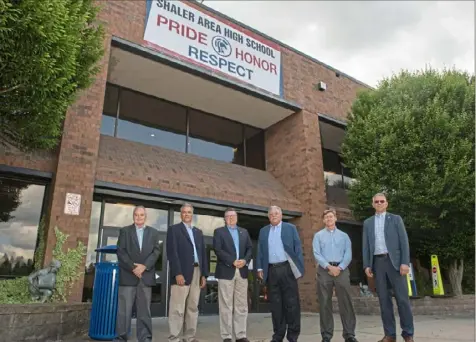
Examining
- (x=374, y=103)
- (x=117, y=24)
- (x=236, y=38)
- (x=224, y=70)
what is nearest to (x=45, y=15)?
(x=117, y=24)

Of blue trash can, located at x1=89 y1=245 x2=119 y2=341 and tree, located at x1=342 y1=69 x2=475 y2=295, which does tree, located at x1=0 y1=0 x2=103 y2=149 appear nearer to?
blue trash can, located at x1=89 y1=245 x2=119 y2=341

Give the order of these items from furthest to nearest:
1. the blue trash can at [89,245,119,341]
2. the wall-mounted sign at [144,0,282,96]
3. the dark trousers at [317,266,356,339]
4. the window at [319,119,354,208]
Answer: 1. the window at [319,119,354,208]
2. the wall-mounted sign at [144,0,282,96]
3. the blue trash can at [89,245,119,341]
4. the dark trousers at [317,266,356,339]

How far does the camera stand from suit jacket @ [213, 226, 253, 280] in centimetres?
518

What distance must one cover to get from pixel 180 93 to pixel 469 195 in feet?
27.1

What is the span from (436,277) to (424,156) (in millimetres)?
4343

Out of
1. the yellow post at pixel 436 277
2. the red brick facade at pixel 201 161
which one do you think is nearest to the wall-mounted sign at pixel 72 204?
the red brick facade at pixel 201 161

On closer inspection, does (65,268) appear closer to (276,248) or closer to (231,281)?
(231,281)

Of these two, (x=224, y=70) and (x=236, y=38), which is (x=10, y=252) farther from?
(x=236, y=38)

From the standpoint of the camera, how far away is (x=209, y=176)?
35.6ft

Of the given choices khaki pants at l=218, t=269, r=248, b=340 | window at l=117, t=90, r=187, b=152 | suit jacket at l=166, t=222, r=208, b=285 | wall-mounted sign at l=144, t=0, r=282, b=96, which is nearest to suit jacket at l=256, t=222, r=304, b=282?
khaki pants at l=218, t=269, r=248, b=340

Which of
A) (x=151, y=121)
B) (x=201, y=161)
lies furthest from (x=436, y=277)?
(x=151, y=121)

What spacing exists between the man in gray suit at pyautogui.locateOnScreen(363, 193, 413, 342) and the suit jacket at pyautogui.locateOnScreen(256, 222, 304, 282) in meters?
0.92

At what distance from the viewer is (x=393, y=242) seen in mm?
4938

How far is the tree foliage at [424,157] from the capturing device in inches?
394
